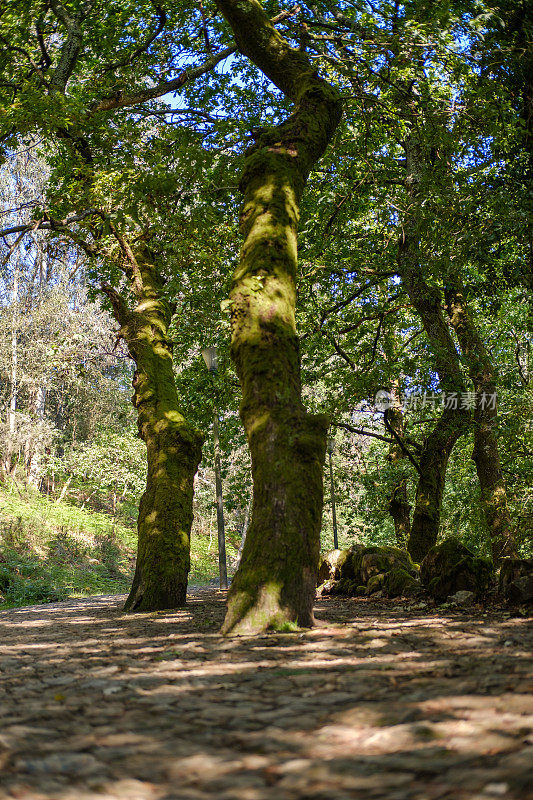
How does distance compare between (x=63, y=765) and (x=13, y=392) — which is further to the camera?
(x=13, y=392)

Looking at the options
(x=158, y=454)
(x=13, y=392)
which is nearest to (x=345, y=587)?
(x=158, y=454)

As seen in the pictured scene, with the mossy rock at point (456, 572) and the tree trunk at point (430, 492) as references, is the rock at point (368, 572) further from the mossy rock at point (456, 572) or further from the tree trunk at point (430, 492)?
the tree trunk at point (430, 492)

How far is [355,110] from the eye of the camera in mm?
9195

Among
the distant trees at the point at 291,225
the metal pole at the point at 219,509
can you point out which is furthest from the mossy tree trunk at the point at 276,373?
the metal pole at the point at 219,509

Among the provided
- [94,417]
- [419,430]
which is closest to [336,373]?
[419,430]

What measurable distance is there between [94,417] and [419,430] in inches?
816

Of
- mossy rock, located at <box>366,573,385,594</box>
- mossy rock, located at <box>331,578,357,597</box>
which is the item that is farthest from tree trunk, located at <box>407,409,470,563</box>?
mossy rock, located at <box>366,573,385,594</box>

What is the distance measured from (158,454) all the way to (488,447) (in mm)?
5950

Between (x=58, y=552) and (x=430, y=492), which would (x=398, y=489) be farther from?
(x=58, y=552)

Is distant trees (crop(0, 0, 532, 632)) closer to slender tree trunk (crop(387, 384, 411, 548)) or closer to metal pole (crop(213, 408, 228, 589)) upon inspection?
slender tree trunk (crop(387, 384, 411, 548))

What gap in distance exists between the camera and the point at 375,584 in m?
10.2

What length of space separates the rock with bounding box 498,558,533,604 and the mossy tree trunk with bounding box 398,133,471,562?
15.9 ft

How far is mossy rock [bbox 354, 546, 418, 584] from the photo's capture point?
34.7 ft

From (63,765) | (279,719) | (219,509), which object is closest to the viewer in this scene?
(63,765)
